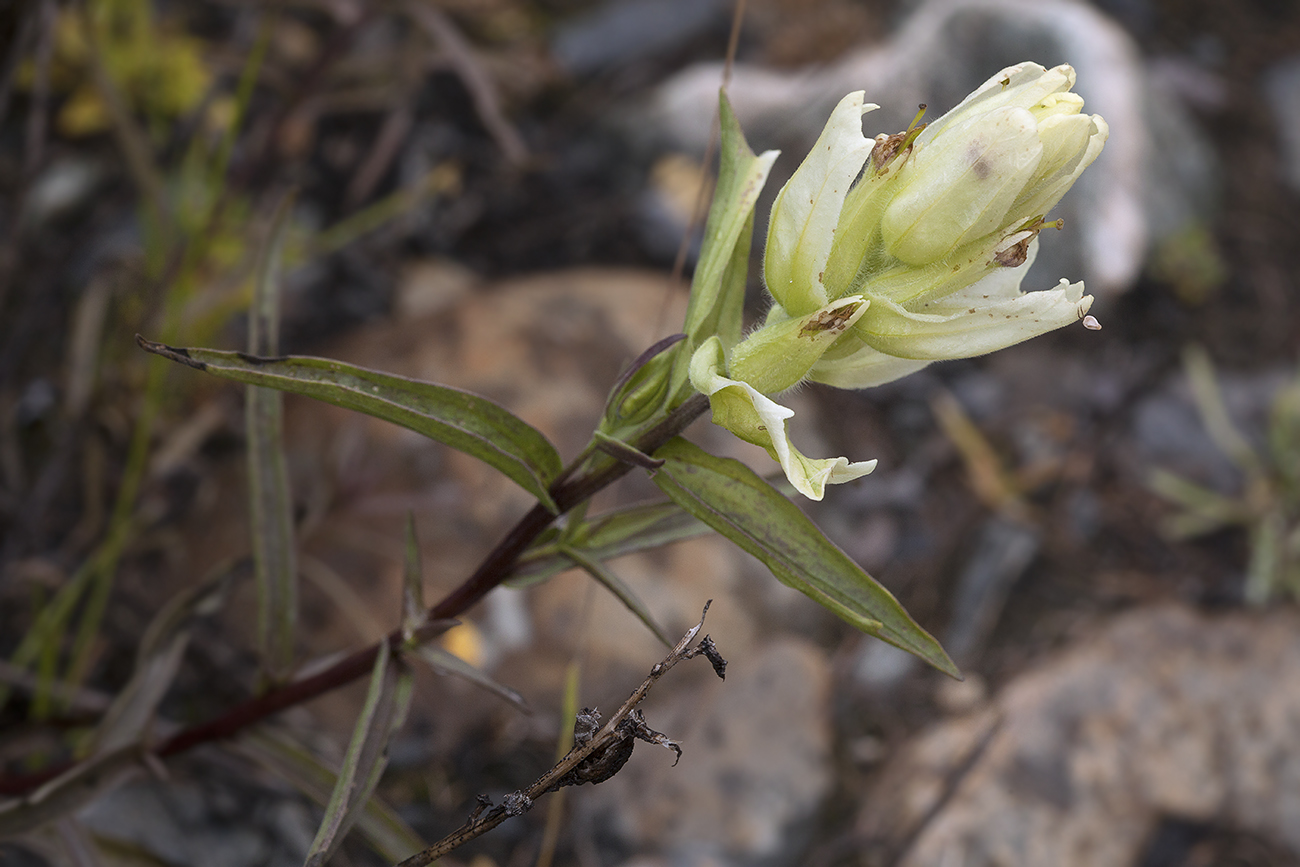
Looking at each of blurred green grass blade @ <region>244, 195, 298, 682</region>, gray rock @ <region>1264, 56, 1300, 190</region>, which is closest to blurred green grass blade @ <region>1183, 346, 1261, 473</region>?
gray rock @ <region>1264, 56, 1300, 190</region>

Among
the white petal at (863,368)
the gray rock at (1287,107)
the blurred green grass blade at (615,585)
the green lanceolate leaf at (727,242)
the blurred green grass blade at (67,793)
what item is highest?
the green lanceolate leaf at (727,242)

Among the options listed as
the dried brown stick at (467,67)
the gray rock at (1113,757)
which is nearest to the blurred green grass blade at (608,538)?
the gray rock at (1113,757)

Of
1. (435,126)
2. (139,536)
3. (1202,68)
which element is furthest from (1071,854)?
(1202,68)

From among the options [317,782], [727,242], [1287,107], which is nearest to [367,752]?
[317,782]

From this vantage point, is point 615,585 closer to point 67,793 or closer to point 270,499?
point 270,499

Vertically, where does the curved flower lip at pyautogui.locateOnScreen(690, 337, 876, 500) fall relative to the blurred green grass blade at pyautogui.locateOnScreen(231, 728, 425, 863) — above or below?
above

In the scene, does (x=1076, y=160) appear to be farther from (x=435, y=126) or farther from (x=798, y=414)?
(x=435, y=126)

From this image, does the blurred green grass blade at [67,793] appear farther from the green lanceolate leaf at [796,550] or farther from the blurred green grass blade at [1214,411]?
the blurred green grass blade at [1214,411]

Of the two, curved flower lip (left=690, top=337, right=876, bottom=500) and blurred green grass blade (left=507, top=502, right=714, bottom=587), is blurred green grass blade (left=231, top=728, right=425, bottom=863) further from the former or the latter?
curved flower lip (left=690, top=337, right=876, bottom=500)
